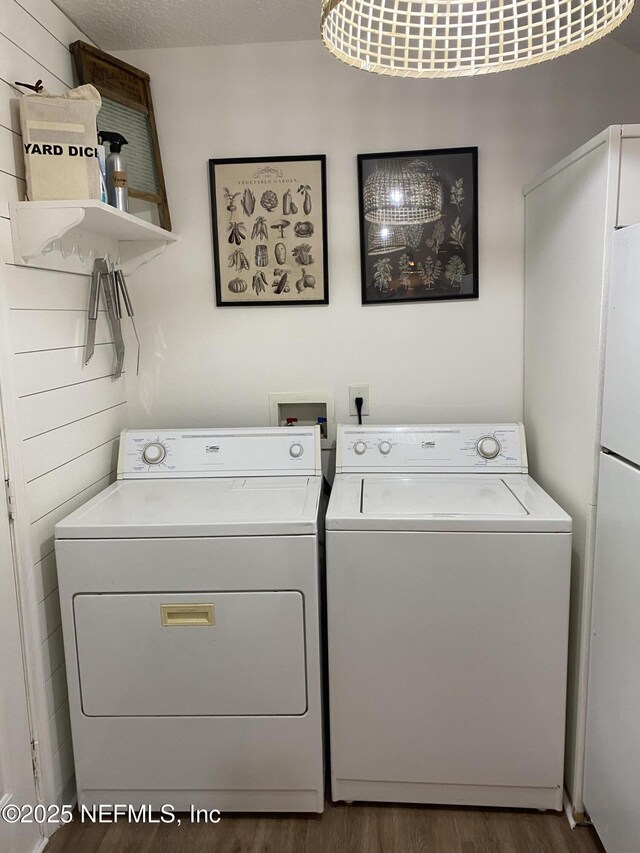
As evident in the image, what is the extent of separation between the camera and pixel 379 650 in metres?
1.83

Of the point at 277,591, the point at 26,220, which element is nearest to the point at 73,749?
the point at 277,591

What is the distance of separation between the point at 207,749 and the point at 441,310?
1635 mm

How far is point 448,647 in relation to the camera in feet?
5.93

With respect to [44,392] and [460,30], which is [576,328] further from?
[44,392]

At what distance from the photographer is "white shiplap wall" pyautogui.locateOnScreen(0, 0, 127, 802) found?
1685 mm

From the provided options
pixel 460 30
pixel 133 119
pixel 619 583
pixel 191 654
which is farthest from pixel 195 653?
pixel 133 119

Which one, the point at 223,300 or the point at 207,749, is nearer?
the point at 207,749

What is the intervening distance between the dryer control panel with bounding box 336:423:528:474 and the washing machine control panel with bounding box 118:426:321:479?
0.15 metres

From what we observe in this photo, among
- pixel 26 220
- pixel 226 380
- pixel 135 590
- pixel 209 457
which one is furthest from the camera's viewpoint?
pixel 226 380

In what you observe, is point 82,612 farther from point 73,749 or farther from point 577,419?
point 577,419

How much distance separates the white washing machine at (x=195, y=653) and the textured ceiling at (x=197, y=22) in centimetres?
152

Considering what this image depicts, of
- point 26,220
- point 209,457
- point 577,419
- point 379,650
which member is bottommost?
point 379,650

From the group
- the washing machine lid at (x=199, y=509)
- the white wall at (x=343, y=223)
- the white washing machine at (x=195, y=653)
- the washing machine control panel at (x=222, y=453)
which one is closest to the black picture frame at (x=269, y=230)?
the white wall at (x=343, y=223)

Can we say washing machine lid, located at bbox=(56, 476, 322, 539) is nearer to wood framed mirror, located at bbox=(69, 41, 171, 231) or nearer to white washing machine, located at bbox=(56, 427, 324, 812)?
white washing machine, located at bbox=(56, 427, 324, 812)
